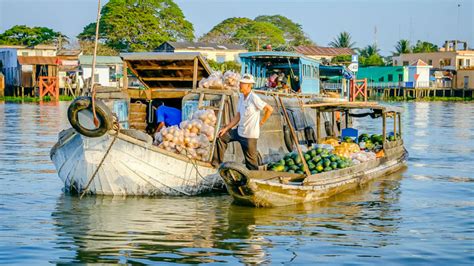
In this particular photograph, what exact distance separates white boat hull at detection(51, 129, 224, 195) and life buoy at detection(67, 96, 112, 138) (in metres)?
0.21

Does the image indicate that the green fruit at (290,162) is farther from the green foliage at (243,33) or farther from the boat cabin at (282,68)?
the green foliage at (243,33)

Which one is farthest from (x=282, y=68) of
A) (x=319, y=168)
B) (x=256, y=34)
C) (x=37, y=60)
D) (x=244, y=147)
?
(x=256, y=34)

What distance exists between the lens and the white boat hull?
1041 centimetres

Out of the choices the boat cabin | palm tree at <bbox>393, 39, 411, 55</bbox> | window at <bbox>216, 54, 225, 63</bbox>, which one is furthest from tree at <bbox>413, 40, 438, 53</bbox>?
the boat cabin

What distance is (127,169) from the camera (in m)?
10.6

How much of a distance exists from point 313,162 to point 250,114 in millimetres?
1458

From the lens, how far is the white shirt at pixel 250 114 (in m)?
10.5

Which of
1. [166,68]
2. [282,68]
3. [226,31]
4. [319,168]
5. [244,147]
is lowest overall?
[319,168]

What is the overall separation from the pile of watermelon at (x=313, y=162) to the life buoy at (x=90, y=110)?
2503 mm

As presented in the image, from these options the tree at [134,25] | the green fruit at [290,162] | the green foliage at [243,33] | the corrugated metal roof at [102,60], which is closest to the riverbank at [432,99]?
the green foliage at [243,33]

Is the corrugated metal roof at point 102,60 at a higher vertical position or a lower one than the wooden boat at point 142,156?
higher

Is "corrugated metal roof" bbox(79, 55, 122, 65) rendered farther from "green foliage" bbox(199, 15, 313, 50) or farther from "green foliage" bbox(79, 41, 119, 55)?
"green foliage" bbox(199, 15, 313, 50)

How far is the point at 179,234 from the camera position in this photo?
8742mm

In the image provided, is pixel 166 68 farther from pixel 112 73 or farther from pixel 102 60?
pixel 112 73
